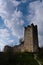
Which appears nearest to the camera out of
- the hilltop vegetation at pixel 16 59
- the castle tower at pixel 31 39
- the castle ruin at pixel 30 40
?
the hilltop vegetation at pixel 16 59

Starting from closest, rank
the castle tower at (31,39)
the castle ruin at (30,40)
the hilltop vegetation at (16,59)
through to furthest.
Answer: the hilltop vegetation at (16,59), the castle ruin at (30,40), the castle tower at (31,39)

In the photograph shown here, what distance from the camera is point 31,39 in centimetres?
7550

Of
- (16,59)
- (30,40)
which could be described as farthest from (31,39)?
(16,59)

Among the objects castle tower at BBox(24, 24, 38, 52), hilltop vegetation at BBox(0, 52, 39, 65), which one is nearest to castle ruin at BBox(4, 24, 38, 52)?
castle tower at BBox(24, 24, 38, 52)

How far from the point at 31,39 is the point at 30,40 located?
1.71 ft

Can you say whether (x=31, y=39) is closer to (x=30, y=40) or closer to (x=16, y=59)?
(x=30, y=40)

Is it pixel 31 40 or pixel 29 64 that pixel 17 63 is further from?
pixel 31 40

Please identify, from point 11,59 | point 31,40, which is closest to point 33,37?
point 31,40

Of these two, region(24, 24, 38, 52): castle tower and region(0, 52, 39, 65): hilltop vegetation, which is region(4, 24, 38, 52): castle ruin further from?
region(0, 52, 39, 65): hilltop vegetation

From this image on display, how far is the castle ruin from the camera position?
74688 millimetres

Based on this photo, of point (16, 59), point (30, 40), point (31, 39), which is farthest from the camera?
point (30, 40)

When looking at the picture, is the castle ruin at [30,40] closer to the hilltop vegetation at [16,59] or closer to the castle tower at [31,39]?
the castle tower at [31,39]

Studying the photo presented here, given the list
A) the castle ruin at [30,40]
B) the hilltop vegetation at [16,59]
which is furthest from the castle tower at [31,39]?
the hilltop vegetation at [16,59]

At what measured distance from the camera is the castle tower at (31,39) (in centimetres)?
7481
